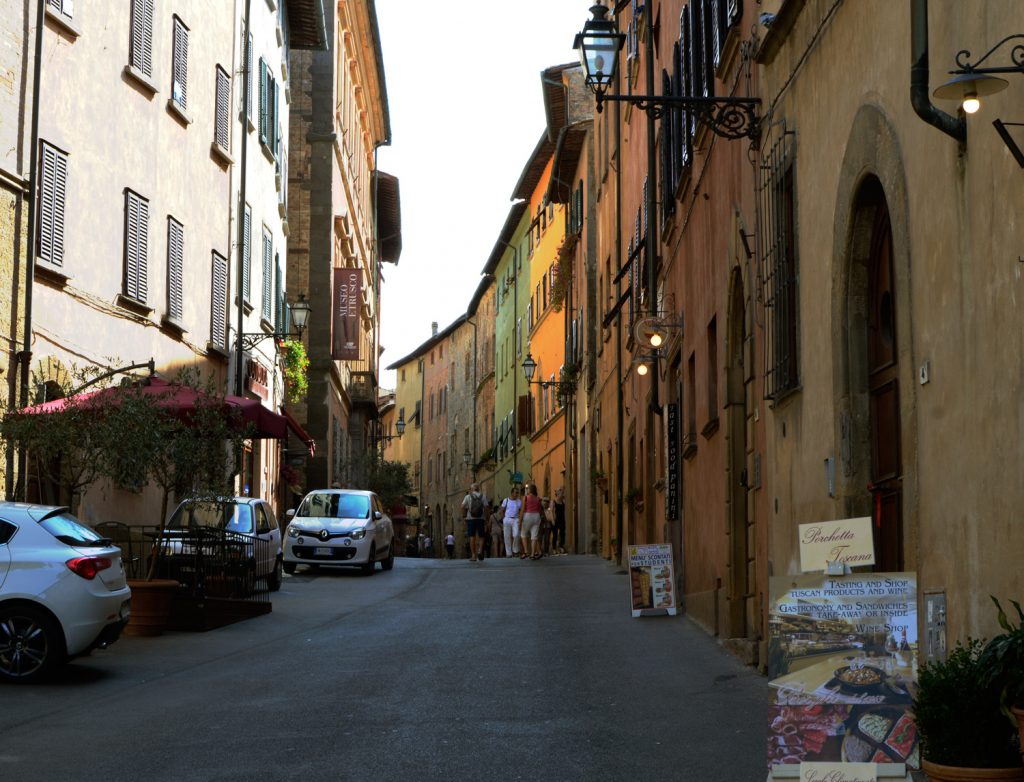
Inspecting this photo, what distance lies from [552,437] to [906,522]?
4267 centimetres

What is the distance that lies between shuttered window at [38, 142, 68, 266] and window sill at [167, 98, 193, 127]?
16.0 ft

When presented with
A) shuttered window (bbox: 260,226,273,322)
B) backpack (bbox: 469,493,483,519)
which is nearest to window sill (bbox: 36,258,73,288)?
Result: shuttered window (bbox: 260,226,273,322)

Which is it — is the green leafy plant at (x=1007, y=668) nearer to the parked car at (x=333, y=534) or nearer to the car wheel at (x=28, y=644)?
the car wheel at (x=28, y=644)

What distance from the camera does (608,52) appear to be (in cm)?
1362

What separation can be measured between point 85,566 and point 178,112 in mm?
13500

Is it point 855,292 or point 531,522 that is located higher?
point 855,292

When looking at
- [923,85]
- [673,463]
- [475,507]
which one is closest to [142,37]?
[673,463]

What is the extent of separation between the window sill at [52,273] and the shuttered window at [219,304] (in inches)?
313

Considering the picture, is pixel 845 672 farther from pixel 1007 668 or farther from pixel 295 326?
pixel 295 326

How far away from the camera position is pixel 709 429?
16422mm

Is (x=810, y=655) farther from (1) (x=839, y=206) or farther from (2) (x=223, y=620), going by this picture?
(2) (x=223, y=620)

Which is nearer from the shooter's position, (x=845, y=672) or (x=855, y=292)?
(x=845, y=672)

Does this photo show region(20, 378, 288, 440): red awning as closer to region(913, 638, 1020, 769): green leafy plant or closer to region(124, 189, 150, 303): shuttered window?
region(124, 189, 150, 303): shuttered window

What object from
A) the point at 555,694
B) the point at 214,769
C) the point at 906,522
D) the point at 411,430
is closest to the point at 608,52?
the point at 555,694
